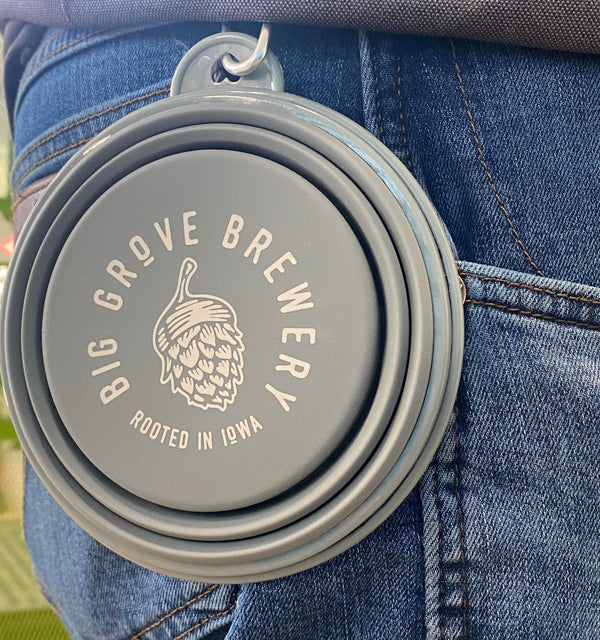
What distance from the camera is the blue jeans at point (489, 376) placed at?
1.23 feet

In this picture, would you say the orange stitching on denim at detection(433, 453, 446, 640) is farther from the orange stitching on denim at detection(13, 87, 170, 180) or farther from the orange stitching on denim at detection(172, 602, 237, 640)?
the orange stitching on denim at detection(13, 87, 170, 180)

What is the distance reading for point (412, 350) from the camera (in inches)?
14.2

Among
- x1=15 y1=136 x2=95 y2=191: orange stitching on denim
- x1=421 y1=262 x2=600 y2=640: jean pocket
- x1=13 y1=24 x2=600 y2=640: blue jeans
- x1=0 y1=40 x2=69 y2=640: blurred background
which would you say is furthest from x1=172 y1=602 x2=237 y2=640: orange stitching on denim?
x1=0 y1=40 x2=69 y2=640: blurred background

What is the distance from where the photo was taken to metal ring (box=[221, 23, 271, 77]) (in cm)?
42

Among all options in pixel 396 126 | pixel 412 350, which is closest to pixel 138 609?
pixel 412 350

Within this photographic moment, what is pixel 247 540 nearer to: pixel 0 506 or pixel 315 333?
pixel 315 333

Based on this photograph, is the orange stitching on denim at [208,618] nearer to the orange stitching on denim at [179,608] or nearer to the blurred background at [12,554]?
the orange stitching on denim at [179,608]

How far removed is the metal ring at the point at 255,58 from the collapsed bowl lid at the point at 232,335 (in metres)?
0.03

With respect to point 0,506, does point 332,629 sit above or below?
above

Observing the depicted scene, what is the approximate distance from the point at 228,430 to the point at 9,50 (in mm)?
452

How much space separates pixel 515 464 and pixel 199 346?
0.21 meters

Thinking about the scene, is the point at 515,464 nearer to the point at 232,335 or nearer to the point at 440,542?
the point at 440,542

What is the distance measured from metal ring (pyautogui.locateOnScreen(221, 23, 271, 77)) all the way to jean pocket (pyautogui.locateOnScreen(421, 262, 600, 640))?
212 mm

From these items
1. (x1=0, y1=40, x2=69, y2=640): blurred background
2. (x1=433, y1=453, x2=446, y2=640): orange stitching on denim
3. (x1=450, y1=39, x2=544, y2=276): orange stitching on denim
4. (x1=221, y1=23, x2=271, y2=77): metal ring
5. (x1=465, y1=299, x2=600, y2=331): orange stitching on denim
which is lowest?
(x1=0, y1=40, x2=69, y2=640): blurred background
